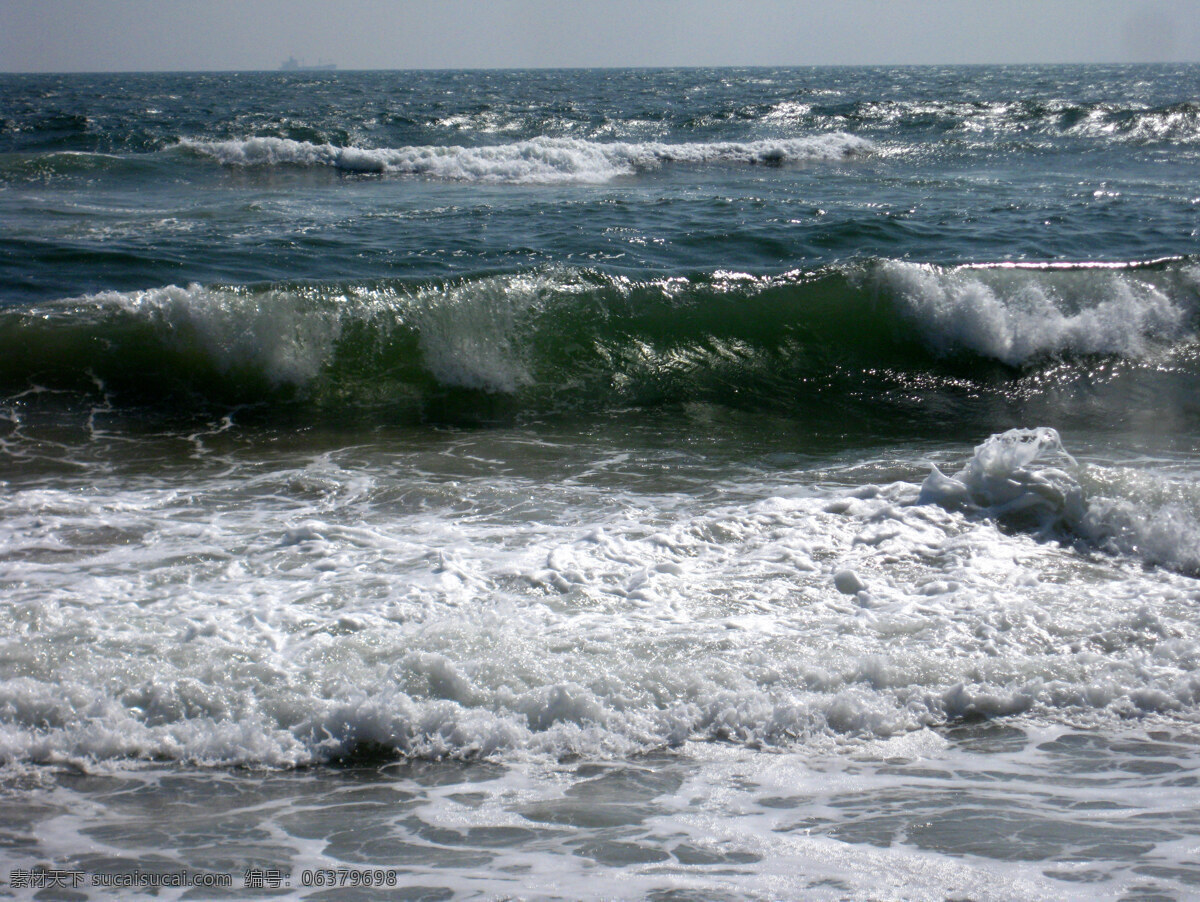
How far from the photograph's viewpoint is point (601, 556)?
4789mm

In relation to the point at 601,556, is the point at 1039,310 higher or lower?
higher

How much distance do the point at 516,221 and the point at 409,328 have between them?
4.71 meters

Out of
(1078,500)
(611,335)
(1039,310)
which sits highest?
(1039,310)

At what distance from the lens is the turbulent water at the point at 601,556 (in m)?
2.97

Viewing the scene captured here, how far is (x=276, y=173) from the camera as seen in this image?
18.7 m

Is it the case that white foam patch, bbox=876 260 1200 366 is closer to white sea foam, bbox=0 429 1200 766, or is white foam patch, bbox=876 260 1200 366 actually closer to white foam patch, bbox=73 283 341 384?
white sea foam, bbox=0 429 1200 766

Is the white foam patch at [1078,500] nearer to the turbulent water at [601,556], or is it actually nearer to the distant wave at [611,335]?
the turbulent water at [601,556]

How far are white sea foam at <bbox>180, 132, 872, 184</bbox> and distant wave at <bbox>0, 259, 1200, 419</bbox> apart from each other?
9524mm

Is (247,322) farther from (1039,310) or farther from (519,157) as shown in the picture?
(519,157)

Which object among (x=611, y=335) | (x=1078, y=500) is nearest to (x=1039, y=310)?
(x=611, y=335)

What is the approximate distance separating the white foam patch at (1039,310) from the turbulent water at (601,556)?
44 millimetres

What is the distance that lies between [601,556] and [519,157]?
17055mm

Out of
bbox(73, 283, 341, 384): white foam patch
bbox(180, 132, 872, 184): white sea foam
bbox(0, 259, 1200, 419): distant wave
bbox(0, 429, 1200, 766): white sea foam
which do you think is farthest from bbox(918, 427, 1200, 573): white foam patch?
bbox(180, 132, 872, 184): white sea foam

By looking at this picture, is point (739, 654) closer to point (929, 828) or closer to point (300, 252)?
point (929, 828)
